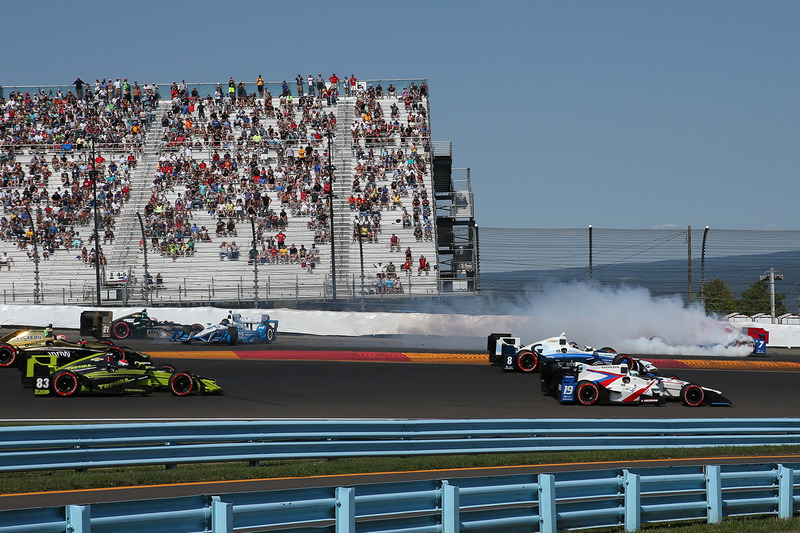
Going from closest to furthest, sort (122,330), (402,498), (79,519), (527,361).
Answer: (79,519)
(402,498)
(527,361)
(122,330)

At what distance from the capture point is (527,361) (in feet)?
73.3

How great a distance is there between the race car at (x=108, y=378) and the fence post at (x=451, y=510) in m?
11.7

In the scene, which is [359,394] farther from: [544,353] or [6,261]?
[6,261]

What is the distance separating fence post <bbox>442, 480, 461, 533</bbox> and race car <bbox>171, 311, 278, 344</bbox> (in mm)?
20641

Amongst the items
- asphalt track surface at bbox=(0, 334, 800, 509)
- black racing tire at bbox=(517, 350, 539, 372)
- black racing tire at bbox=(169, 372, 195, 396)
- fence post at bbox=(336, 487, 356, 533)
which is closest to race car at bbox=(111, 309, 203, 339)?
asphalt track surface at bbox=(0, 334, 800, 509)

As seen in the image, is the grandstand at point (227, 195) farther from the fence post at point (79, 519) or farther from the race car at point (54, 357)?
the fence post at point (79, 519)

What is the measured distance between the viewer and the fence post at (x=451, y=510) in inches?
274

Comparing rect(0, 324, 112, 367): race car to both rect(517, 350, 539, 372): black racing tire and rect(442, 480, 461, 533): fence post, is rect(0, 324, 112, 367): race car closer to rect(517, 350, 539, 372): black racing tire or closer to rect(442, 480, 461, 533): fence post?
rect(517, 350, 539, 372): black racing tire

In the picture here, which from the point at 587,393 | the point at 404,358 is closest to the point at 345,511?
the point at 587,393

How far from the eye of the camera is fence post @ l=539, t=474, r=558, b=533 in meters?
7.46

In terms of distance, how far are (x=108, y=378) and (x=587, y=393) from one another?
9479 mm

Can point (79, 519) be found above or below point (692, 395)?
above

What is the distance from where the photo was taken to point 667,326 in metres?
28.3

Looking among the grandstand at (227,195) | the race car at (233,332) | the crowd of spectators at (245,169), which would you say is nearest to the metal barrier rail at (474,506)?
the race car at (233,332)
